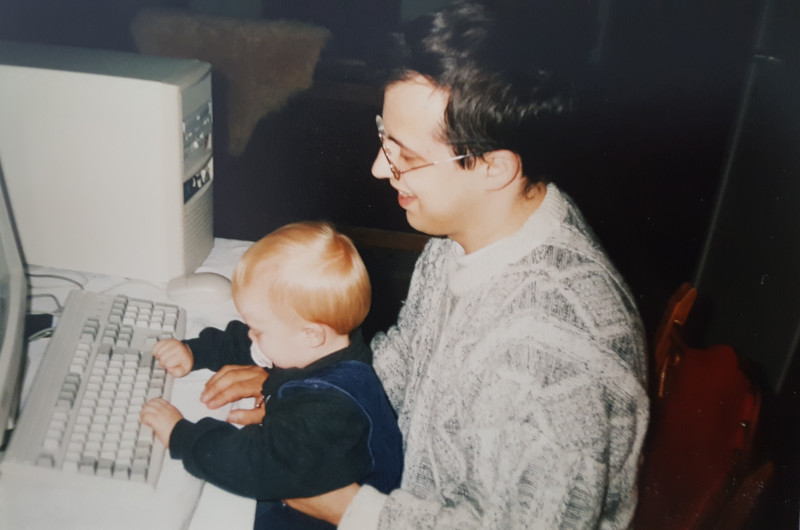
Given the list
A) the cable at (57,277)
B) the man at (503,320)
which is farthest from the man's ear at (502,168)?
the cable at (57,277)

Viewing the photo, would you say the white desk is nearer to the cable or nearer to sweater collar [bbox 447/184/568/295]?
the cable

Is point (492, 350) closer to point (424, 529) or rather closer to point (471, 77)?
point (424, 529)

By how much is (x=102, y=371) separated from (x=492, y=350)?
0.56 meters

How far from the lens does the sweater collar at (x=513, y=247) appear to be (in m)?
0.81

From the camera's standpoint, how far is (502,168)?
2.75 feet

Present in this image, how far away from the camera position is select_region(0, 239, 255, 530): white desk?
709 millimetres

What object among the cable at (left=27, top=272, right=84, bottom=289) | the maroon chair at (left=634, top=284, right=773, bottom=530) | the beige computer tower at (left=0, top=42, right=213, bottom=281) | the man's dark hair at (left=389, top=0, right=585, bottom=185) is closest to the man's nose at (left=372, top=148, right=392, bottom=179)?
the man's dark hair at (left=389, top=0, right=585, bottom=185)

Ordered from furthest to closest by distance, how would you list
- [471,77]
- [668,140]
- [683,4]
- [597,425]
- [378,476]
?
1. [668,140]
2. [683,4]
3. [378,476]
4. [471,77]
5. [597,425]

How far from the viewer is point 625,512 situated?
2.71 feet

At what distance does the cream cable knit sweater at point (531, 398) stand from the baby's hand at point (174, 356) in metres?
0.34

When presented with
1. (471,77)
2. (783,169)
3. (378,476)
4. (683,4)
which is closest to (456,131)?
(471,77)

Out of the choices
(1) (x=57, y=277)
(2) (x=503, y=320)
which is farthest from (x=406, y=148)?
(1) (x=57, y=277)

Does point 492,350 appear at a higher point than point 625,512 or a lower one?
higher

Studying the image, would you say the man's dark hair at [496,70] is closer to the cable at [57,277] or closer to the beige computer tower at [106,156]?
the beige computer tower at [106,156]
